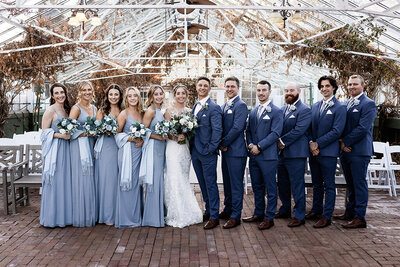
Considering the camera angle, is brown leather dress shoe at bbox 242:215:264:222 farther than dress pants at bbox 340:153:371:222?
Yes

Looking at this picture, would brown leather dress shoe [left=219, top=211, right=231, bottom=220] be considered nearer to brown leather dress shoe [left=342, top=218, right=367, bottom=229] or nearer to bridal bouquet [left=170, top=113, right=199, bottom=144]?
bridal bouquet [left=170, top=113, right=199, bottom=144]

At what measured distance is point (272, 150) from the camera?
4969 millimetres

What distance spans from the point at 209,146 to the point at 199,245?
1205mm

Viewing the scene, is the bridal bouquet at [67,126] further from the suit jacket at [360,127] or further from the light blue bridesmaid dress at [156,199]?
the suit jacket at [360,127]

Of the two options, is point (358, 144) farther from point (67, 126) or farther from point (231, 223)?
point (67, 126)

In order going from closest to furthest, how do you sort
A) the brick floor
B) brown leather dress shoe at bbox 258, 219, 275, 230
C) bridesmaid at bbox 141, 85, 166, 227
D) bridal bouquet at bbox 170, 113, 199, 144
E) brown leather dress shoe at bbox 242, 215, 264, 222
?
the brick floor
bridal bouquet at bbox 170, 113, 199, 144
brown leather dress shoe at bbox 258, 219, 275, 230
bridesmaid at bbox 141, 85, 166, 227
brown leather dress shoe at bbox 242, 215, 264, 222

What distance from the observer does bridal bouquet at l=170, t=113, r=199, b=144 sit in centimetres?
484

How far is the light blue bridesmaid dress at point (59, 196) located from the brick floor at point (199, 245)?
0.43 feet

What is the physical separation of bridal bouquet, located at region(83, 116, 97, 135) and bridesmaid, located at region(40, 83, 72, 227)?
0.26 m

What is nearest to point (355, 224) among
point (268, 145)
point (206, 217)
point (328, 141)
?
point (328, 141)

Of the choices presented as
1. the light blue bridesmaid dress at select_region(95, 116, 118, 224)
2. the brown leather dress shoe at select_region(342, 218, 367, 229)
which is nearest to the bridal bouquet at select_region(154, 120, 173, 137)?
the light blue bridesmaid dress at select_region(95, 116, 118, 224)

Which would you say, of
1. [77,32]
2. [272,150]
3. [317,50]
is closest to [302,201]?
[272,150]

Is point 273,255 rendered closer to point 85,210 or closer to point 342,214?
point 342,214

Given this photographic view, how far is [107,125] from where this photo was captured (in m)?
4.93
